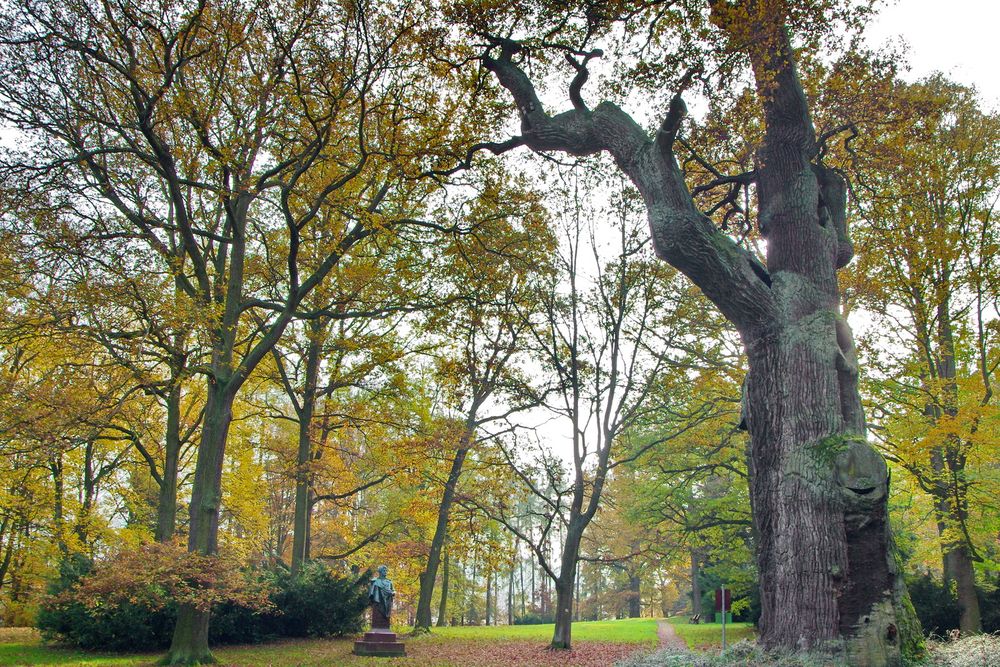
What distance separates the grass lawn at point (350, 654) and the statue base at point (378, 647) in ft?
0.76

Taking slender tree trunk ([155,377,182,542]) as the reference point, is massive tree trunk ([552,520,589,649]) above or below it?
below

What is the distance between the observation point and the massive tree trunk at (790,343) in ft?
19.0

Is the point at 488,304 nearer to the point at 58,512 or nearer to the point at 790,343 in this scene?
the point at 790,343

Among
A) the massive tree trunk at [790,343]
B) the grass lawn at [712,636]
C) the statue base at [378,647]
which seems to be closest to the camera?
the massive tree trunk at [790,343]

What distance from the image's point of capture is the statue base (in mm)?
13977

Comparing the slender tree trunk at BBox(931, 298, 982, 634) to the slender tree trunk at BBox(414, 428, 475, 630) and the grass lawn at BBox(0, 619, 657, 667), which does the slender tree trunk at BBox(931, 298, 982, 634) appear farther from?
the slender tree trunk at BBox(414, 428, 475, 630)

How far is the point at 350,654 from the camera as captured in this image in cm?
1382

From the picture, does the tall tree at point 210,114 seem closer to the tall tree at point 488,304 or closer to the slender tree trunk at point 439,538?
the tall tree at point 488,304

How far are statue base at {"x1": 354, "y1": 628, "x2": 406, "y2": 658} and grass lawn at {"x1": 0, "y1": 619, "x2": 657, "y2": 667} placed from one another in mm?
231

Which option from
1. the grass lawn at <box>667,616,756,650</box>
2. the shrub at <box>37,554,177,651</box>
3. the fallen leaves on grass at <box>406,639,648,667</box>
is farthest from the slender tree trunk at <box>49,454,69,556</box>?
the grass lawn at <box>667,616,756,650</box>

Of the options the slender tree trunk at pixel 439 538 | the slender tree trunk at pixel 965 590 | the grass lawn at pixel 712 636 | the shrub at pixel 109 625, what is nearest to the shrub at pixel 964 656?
the slender tree trunk at pixel 965 590

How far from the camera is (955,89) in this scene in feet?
49.1

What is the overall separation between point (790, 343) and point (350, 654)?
457 inches

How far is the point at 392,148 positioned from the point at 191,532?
25.9 feet
